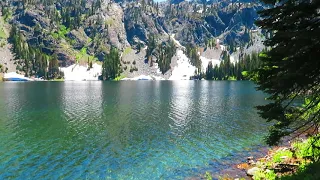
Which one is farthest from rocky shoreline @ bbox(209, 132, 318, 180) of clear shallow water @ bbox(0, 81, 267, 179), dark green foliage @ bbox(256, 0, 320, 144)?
dark green foliage @ bbox(256, 0, 320, 144)

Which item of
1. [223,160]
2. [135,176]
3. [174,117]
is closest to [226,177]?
[223,160]

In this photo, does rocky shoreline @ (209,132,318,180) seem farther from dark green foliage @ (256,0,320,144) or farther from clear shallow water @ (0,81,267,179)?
dark green foliage @ (256,0,320,144)

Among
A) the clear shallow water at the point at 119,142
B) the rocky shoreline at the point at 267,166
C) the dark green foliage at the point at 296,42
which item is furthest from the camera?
the clear shallow water at the point at 119,142

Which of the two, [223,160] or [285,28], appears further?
[223,160]

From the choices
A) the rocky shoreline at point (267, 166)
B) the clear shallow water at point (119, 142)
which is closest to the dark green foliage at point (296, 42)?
the rocky shoreline at point (267, 166)

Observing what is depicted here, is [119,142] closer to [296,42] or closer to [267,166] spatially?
[267,166]

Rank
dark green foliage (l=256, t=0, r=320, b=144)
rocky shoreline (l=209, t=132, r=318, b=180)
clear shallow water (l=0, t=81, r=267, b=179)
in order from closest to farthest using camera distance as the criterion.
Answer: dark green foliage (l=256, t=0, r=320, b=144) → rocky shoreline (l=209, t=132, r=318, b=180) → clear shallow water (l=0, t=81, r=267, b=179)

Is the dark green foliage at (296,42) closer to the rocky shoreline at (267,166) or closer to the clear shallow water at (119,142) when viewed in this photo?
the rocky shoreline at (267,166)

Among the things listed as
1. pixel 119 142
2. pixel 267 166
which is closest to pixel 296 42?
pixel 267 166

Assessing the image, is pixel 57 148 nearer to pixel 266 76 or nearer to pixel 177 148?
pixel 177 148

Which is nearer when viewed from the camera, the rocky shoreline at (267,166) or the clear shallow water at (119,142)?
the rocky shoreline at (267,166)

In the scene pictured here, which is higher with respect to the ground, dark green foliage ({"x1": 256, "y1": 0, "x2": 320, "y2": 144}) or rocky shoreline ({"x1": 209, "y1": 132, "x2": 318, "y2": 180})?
dark green foliage ({"x1": 256, "y1": 0, "x2": 320, "y2": 144})

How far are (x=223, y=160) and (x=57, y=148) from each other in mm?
Answer: 24298

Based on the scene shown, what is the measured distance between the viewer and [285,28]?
1606 centimetres
